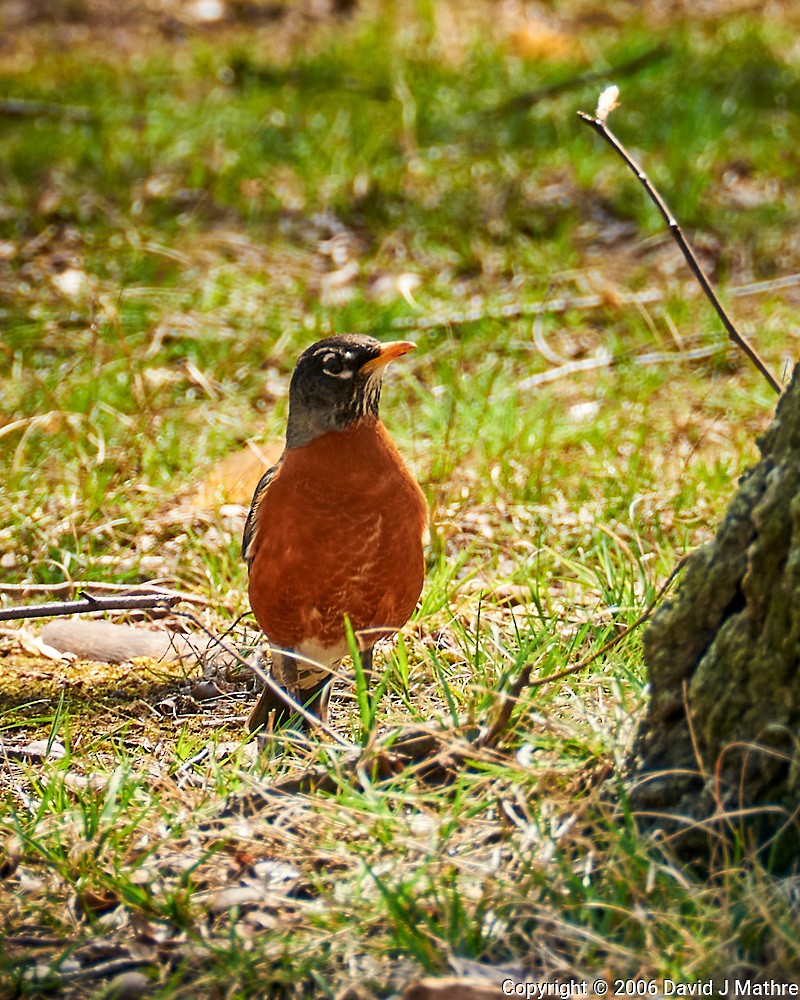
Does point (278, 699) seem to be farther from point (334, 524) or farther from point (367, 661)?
point (334, 524)

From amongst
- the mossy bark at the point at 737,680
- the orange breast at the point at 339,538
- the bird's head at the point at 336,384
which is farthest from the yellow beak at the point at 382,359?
the mossy bark at the point at 737,680

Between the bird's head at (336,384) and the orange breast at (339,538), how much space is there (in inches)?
1.6

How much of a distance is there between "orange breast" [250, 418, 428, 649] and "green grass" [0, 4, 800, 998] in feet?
0.66

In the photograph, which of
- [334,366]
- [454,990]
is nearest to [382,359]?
[334,366]

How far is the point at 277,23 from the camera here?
880 centimetres

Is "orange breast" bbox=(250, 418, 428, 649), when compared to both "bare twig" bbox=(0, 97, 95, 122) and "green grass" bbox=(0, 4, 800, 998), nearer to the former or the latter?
"green grass" bbox=(0, 4, 800, 998)

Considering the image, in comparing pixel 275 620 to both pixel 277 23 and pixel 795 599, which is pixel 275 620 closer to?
pixel 795 599

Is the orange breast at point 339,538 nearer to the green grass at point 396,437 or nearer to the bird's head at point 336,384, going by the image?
the bird's head at point 336,384

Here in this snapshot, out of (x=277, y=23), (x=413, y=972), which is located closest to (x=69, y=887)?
(x=413, y=972)

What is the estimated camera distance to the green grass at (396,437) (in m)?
2.18

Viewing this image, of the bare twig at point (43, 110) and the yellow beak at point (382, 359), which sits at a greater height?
the bare twig at point (43, 110)

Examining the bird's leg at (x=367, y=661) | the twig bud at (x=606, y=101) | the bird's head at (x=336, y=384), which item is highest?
the twig bud at (x=606, y=101)

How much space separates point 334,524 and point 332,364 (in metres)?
0.45

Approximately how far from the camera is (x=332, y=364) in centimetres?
324
